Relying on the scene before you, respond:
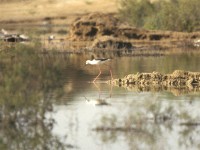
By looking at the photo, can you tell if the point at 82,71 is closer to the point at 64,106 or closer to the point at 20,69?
the point at 64,106

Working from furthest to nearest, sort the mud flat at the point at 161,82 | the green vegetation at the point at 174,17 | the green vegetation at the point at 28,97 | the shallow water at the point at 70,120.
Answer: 1. the green vegetation at the point at 174,17
2. the mud flat at the point at 161,82
3. the green vegetation at the point at 28,97
4. the shallow water at the point at 70,120

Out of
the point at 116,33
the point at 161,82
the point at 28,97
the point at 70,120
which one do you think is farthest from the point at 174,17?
the point at 28,97

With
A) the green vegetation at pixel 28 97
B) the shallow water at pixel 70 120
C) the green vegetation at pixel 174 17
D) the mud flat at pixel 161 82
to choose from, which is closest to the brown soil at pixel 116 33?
the green vegetation at pixel 174 17

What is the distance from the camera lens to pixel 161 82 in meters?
25.4

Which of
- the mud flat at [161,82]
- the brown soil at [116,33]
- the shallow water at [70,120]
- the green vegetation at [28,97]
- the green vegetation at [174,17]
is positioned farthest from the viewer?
the green vegetation at [174,17]

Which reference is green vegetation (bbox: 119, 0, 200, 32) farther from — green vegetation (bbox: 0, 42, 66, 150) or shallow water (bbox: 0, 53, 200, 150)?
green vegetation (bbox: 0, 42, 66, 150)

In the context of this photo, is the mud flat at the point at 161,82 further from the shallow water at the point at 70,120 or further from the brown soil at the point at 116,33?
the brown soil at the point at 116,33

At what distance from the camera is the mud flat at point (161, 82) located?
2444 cm

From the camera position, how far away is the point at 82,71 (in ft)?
105

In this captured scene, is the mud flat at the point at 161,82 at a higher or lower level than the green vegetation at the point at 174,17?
lower

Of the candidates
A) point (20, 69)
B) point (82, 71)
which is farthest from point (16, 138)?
point (82, 71)

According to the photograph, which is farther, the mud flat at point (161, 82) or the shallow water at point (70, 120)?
the mud flat at point (161, 82)

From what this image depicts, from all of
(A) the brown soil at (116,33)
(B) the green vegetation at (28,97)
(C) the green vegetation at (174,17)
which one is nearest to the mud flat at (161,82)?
(B) the green vegetation at (28,97)

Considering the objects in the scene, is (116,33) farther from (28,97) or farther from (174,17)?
(28,97)
